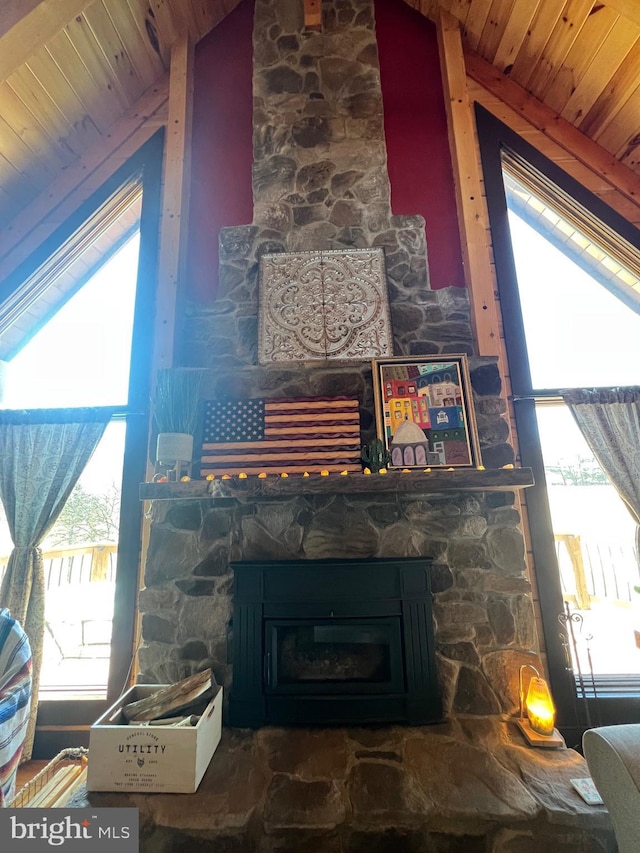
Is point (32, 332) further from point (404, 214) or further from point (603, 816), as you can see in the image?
point (603, 816)

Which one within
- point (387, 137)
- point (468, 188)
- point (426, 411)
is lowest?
point (426, 411)

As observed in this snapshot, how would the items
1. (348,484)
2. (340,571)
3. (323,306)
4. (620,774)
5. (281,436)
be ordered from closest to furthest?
(620,774), (348,484), (340,571), (281,436), (323,306)

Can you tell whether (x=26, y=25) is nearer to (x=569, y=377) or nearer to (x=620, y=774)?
(x=569, y=377)

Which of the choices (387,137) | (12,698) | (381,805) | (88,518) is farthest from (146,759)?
(387,137)

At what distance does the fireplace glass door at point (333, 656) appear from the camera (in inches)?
81.0

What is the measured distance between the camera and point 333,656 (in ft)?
7.18

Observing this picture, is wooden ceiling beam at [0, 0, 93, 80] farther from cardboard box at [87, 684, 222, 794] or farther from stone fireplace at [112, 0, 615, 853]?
cardboard box at [87, 684, 222, 794]

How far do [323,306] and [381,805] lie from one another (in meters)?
2.49

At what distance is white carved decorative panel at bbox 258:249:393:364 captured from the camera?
255cm

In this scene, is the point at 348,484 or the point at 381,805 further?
the point at 348,484

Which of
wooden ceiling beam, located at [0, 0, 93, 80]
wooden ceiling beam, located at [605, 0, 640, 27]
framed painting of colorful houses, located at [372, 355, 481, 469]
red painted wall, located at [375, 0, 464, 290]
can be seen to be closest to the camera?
wooden ceiling beam, located at [0, 0, 93, 80]

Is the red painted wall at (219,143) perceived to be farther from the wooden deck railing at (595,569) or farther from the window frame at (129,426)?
the wooden deck railing at (595,569)

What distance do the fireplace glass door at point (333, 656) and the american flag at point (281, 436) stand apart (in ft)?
2.73

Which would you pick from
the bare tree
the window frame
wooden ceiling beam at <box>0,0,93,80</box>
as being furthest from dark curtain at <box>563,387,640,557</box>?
wooden ceiling beam at <box>0,0,93,80</box>
